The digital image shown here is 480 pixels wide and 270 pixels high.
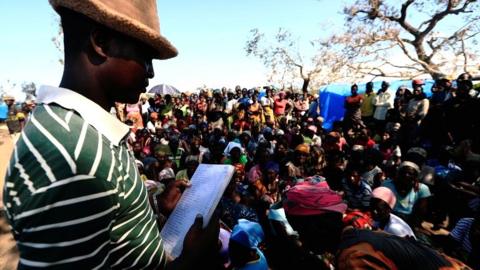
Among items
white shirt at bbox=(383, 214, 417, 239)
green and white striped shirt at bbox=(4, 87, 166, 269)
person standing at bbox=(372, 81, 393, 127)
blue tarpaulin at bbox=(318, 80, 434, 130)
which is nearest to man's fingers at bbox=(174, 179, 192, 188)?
green and white striped shirt at bbox=(4, 87, 166, 269)

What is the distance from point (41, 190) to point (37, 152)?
0.09 m

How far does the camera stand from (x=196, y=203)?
1237 millimetres

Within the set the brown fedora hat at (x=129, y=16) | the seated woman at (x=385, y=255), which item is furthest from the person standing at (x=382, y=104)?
the brown fedora hat at (x=129, y=16)

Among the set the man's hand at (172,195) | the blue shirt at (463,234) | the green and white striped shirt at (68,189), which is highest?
the green and white striped shirt at (68,189)

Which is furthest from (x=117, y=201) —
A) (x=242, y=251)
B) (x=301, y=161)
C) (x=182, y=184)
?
(x=301, y=161)

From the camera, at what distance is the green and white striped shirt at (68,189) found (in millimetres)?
711

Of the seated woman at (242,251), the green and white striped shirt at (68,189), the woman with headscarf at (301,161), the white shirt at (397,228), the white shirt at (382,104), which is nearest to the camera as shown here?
the green and white striped shirt at (68,189)

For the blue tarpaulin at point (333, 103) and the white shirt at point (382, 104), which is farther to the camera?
the blue tarpaulin at point (333, 103)

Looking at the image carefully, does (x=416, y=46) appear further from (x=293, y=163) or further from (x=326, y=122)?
(x=293, y=163)

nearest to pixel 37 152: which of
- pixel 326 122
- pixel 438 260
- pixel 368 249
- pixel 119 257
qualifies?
pixel 119 257

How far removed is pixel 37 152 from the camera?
747 millimetres

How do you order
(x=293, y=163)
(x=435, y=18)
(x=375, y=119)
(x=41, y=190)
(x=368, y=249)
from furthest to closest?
(x=435, y=18) < (x=375, y=119) < (x=293, y=163) < (x=368, y=249) < (x=41, y=190)

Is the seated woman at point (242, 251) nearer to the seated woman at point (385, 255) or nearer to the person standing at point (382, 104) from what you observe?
the seated woman at point (385, 255)

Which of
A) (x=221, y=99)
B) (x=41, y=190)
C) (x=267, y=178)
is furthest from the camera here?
(x=221, y=99)
